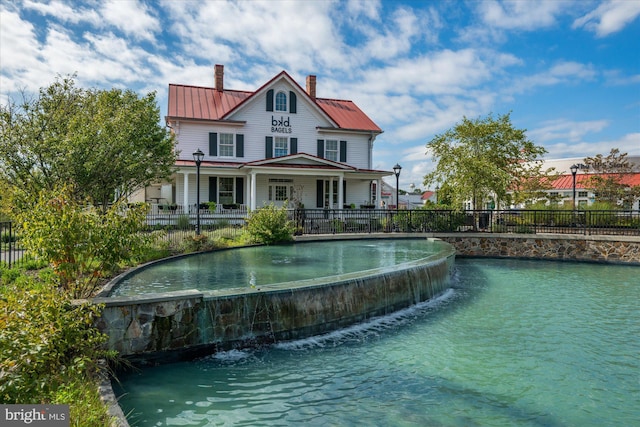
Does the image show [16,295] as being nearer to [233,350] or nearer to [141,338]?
[141,338]

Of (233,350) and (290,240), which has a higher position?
(290,240)

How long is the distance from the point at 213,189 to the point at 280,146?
17.4 feet

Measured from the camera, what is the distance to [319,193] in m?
28.2

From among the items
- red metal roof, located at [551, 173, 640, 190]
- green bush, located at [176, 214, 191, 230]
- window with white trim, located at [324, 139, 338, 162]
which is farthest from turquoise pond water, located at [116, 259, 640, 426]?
red metal roof, located at [551, 173, 640, 190]

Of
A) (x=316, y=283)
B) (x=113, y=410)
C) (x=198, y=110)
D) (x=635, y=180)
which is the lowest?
(x=113, y=410)

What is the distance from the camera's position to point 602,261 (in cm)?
1712

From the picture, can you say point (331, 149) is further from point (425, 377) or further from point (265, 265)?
point (425, 377)

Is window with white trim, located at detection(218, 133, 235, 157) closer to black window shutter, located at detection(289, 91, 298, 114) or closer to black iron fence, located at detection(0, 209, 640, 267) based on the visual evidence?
black window shutter, located at detection(289, 91, 298, 114)

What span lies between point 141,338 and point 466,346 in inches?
198

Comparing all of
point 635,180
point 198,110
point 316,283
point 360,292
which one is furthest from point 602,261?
point 635,180

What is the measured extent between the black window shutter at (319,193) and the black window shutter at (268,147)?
11.9ft

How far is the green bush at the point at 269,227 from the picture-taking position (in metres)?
16.0

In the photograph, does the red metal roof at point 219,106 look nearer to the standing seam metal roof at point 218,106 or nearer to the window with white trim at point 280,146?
the standing seam metal roof at point 218,106

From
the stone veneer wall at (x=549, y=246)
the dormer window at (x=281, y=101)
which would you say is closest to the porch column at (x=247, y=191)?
the dormer window at (x=281, y=101)
